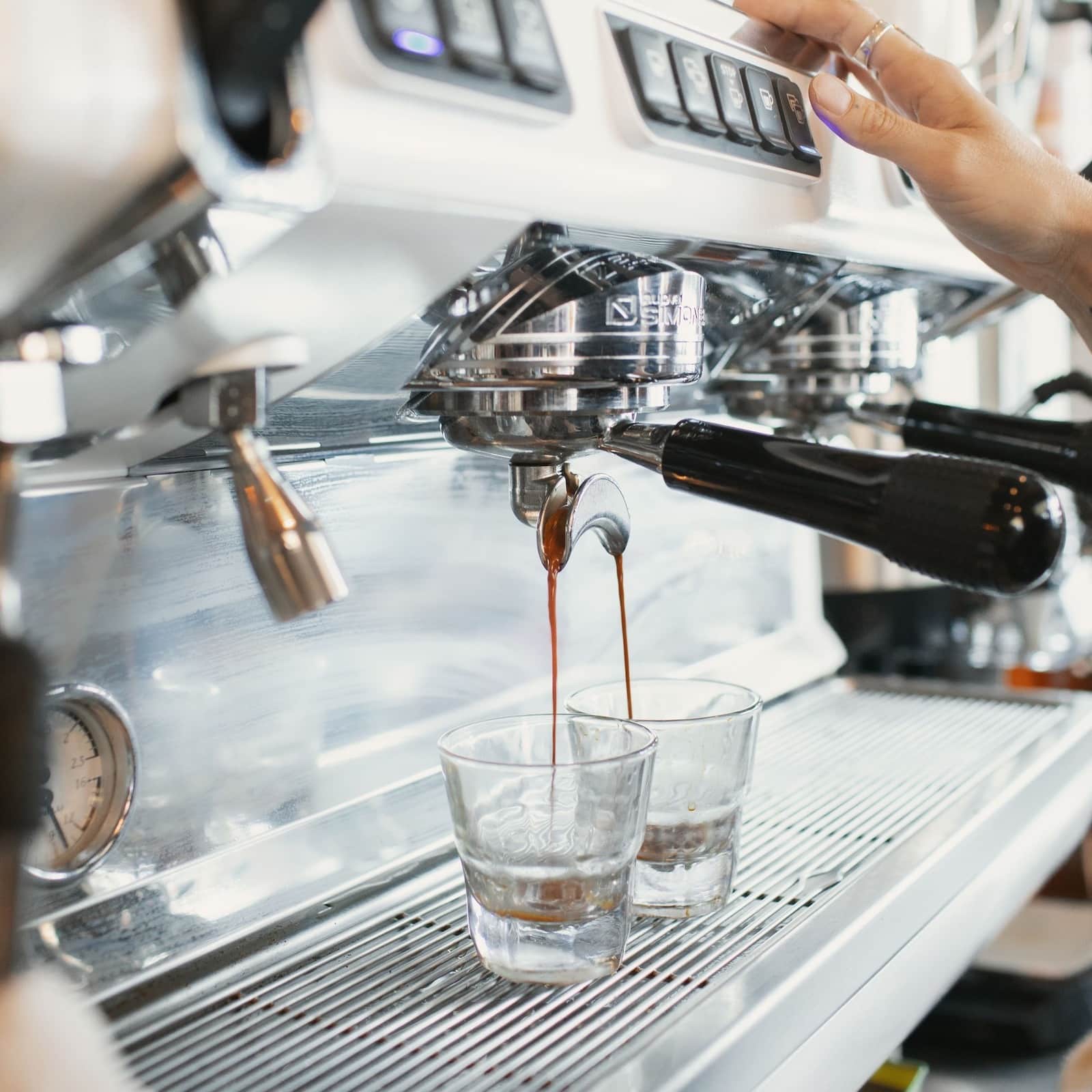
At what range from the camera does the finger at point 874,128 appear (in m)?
0.47

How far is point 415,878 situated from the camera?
0.58 meters

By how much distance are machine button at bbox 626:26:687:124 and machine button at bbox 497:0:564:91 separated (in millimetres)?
40

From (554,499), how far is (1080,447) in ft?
0.81

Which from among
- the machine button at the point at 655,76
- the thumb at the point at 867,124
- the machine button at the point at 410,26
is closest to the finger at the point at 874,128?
the thumb at the point at 867,124

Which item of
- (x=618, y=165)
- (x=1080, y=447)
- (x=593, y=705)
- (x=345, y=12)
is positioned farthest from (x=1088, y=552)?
(x=345, y=12)

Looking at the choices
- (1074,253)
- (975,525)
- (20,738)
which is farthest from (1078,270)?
(20,738)

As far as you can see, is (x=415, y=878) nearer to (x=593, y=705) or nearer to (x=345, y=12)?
(x=593, y=705)

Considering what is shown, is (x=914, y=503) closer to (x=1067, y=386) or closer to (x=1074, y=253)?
(x=1074, y=253)

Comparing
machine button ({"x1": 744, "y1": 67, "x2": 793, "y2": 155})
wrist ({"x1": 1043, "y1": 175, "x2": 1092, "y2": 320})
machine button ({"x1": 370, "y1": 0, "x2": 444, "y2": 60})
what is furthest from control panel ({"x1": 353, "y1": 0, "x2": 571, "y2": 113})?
wrist ({"x1": 1043, "y1": 175, "x2": 1092, "y2": 320})

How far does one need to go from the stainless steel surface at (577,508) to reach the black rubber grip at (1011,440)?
0.17 metres

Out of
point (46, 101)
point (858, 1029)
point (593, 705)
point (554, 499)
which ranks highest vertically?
point (46, 101)

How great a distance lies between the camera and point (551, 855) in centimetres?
45

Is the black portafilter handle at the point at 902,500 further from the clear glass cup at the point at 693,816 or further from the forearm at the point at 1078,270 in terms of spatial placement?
the forearm at the point at 1078,270

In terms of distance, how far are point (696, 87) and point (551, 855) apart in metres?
0.27
